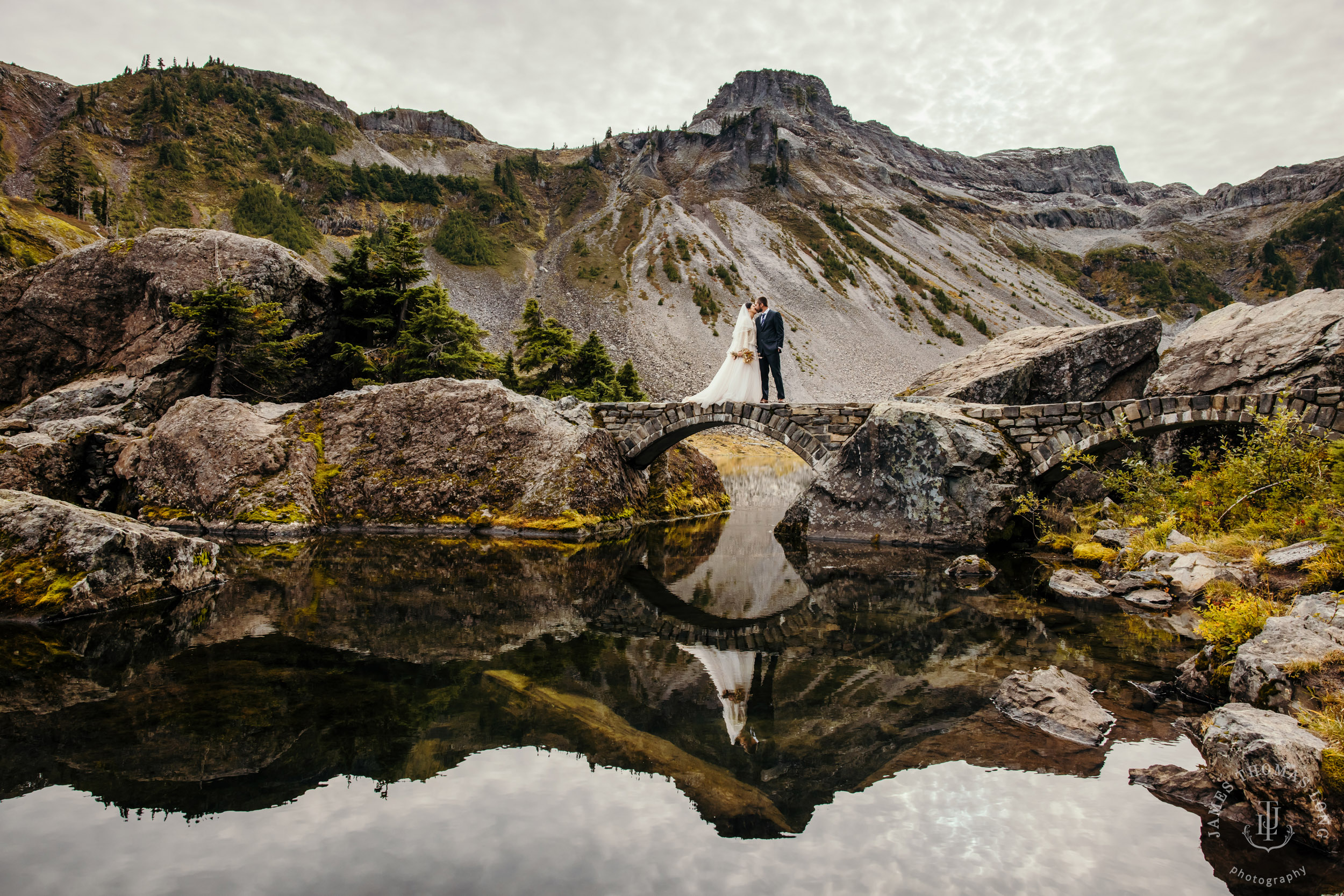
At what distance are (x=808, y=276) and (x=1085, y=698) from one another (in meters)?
116

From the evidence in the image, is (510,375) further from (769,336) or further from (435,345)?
(769,336)

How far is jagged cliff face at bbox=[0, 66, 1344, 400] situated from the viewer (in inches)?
3765

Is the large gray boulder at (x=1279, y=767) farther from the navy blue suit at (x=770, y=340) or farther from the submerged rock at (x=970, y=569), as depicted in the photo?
the navy blue suit at (x=770, y=340)

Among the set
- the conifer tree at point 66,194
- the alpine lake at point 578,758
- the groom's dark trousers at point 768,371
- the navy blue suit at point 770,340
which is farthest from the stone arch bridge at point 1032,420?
the conifer tree at point 66,194

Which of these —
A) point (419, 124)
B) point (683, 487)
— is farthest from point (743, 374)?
point (419, 124)

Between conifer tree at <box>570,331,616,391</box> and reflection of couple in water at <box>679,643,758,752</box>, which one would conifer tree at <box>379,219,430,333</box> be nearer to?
conifer tree at <box>570,331,616,391</box>

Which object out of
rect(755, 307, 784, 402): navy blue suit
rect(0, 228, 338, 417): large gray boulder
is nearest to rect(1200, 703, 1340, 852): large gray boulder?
rect(755, 307, 784, 402): navy blue suit

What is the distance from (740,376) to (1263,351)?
43.4ft

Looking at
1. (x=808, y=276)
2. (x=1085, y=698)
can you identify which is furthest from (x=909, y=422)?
(x=808, y=276)

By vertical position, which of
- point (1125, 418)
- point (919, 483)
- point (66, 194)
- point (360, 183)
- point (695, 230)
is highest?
point (360, 183)

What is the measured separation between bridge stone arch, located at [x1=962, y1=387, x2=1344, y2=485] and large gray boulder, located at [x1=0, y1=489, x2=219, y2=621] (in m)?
17.9

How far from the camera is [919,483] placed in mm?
16969

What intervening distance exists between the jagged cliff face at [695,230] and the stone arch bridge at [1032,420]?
54936 millimetres

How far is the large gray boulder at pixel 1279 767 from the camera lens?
12.1 feet
